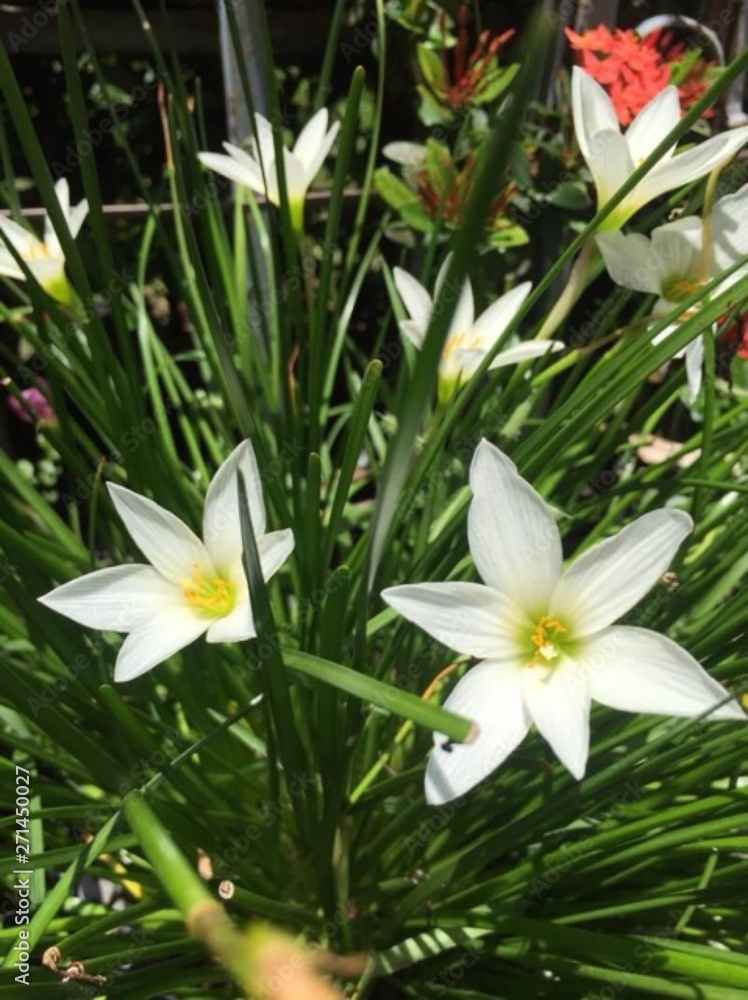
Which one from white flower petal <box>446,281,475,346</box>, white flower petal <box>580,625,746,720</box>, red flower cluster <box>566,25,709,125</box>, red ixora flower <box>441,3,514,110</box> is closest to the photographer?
white flower petal <box>580,625,746,720</box>

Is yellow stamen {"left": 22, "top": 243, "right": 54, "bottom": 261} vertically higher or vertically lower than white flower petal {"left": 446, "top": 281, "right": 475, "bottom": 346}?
higher

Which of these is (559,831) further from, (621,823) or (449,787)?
(449,787)

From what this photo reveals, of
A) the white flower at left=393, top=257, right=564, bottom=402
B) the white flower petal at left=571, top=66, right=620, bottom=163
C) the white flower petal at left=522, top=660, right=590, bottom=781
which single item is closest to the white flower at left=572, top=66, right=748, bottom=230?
the white flower petal at left=571, top=66, right=620, bottom=163

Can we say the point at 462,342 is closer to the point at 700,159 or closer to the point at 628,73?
the point at 700,159

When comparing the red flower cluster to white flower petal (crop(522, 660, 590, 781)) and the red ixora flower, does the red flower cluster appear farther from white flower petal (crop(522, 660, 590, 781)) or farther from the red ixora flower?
white flower petal (crop(522, 660, 590, 781))

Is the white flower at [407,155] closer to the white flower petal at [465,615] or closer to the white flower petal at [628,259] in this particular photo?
the white flower petal at [628,259]

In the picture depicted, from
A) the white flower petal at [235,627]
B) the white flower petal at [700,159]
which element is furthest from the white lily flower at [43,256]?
the white flower petal at [700,159]
